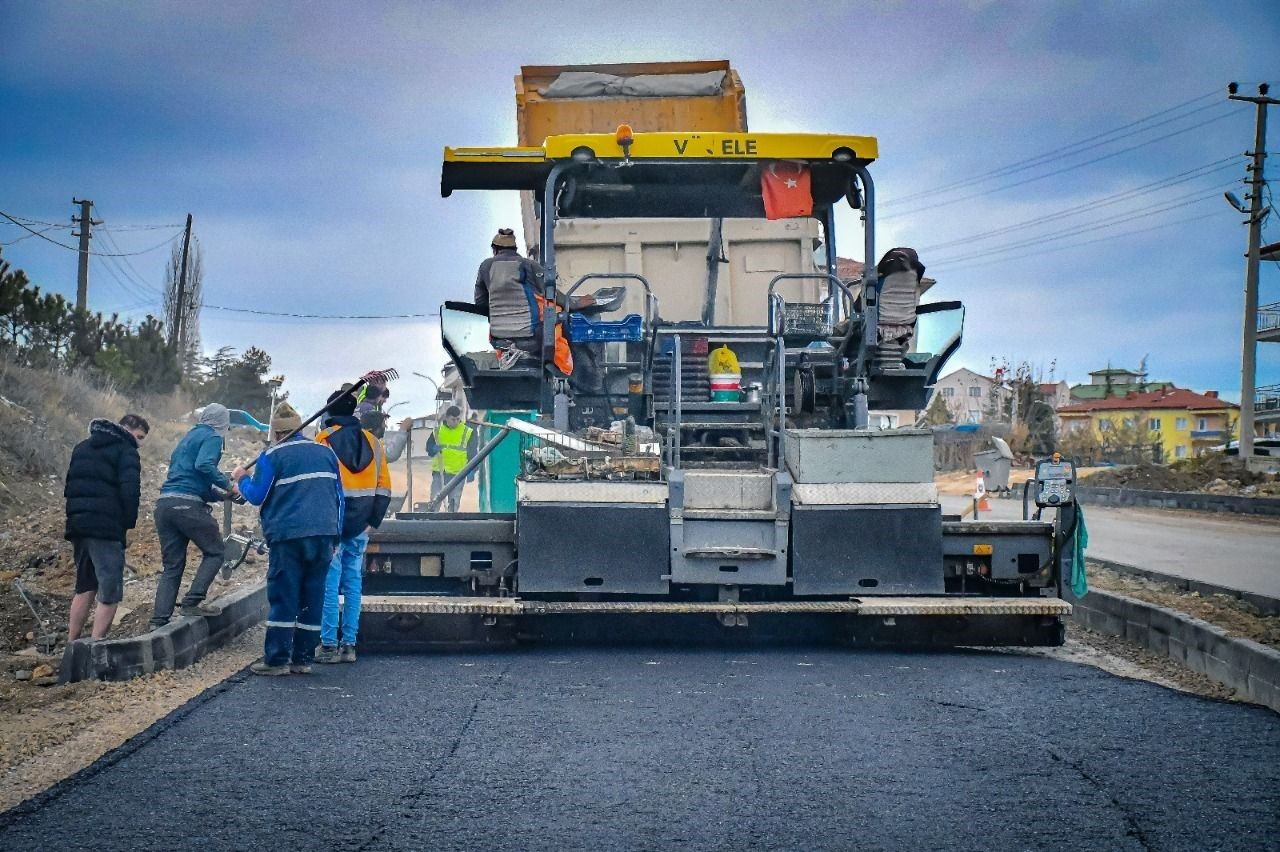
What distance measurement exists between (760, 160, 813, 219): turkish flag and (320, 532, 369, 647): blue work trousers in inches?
130

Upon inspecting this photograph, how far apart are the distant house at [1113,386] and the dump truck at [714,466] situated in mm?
76625

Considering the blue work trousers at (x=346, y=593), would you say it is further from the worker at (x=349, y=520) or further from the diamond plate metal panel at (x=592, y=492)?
the diamond plate metal panel at (x=592, y=492)

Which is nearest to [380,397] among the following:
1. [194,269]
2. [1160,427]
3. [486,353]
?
[486,353]

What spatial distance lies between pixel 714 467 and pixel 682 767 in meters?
3.28

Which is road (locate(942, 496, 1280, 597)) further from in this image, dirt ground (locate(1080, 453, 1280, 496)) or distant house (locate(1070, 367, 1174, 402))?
distant house (locate(1070, 367, 1174, 402))

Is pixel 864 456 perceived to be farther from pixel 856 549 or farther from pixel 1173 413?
pixel 1173 413

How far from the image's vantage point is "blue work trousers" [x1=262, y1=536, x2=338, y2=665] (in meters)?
6.97

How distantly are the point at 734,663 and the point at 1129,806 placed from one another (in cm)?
318

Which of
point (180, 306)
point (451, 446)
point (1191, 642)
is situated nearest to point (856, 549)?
point (1191, 642)

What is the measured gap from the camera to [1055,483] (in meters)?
7.65

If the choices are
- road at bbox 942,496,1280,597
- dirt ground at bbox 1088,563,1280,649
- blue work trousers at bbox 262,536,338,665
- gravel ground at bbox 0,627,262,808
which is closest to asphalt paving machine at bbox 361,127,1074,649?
blue work trousers at bbox 262,536,338,665

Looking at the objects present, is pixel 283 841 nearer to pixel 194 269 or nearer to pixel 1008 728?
pixel 1008 728

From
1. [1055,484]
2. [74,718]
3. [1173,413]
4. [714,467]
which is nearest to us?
[74,718]

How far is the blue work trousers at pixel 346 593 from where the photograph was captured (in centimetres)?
741
